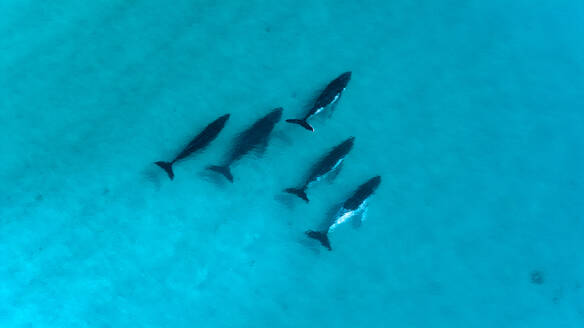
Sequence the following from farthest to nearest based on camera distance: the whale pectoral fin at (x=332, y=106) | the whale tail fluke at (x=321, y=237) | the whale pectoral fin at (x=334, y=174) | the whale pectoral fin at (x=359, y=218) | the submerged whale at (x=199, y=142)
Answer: the whale pectoral fin at (x=332, y=106)
the whale pectoral fin at (x=334, y=174)
the whale pectoral fin at (x=359, y=218)
the submerged whale at (x=199, y=142)
the whale tail fluke at (x=321, y=237)

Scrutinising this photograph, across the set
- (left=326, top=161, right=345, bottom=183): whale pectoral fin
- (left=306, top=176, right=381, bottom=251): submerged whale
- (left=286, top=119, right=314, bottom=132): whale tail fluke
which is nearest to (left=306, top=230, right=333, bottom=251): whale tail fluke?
(left=306, top=176, right=381, bottom=251): submerged whale

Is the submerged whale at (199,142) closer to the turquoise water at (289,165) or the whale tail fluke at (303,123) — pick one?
the turquoise water at (289,165)

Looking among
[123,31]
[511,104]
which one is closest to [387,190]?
[511,104]

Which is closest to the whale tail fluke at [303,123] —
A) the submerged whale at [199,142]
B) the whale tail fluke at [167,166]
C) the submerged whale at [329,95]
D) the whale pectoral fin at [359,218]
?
the submerged whale at [329,95]

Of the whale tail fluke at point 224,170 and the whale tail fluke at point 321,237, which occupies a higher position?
the whale tail fluke at point 224,170

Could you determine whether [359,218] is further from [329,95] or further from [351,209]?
[329,95]

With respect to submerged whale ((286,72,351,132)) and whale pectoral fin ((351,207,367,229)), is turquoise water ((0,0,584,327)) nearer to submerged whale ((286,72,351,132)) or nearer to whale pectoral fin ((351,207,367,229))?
whale pectoral fin ((351,207,367,229))
